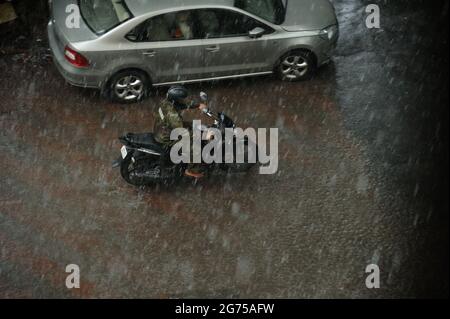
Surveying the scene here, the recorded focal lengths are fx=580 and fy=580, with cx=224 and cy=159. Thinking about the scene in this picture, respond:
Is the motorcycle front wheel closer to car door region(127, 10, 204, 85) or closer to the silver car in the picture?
the silver car

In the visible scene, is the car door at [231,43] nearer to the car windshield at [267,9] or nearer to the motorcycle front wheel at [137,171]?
the car windshield at [267,9]

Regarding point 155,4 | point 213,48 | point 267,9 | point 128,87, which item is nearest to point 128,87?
point 128,87

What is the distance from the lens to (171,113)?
8266 millimetres

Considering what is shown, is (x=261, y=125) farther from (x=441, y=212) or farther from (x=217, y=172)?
(x=441, y=212)

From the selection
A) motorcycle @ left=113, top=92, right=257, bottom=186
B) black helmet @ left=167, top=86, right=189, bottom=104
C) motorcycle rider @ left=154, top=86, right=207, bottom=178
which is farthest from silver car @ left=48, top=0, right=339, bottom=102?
black helmet @ left=167, top=86, right=189, bottom=104

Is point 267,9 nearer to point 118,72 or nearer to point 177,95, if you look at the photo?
point 118,72

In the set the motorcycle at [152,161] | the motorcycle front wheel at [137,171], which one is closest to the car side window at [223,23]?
the motorcycle at [152,161]

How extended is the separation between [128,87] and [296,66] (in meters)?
3.09

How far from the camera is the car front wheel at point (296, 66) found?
1056 centimetres

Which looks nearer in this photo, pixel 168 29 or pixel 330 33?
pixel 168 29

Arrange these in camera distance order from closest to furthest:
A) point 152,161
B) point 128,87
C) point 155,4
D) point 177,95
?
point 177,95 < point 152,161 < point 155,4 < point 128,87

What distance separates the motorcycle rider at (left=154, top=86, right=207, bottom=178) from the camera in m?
8.12

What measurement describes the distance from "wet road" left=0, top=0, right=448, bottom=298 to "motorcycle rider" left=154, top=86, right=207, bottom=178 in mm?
955

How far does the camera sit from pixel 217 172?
9.21 m
